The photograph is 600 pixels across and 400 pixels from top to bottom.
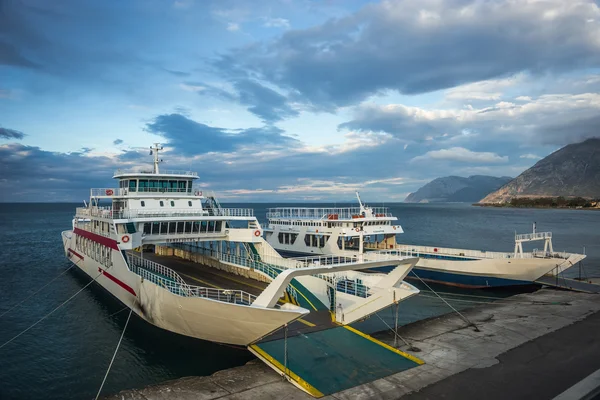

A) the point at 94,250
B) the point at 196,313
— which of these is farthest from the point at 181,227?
the point at 94,250

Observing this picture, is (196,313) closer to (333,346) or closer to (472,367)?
(333,346)

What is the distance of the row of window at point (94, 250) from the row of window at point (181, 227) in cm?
349

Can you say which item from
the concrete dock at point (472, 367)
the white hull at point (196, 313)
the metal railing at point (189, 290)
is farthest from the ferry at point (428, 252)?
the white hull at point (196, 313)

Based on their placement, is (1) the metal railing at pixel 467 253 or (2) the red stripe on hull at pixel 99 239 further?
(1) the metal railing at pixel 467 253

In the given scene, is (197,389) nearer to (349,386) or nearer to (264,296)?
(264,296)

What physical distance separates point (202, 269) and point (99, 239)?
7420 millimetres

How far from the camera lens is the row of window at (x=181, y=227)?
23.3 m

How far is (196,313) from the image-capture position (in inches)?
615

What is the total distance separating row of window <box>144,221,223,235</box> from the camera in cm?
2331

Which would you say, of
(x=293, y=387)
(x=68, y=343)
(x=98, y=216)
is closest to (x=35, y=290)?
(x=98, y=216)

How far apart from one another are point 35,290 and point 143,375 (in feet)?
68.3

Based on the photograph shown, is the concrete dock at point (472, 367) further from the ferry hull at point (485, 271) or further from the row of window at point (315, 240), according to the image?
the row of window at point (315, 240)

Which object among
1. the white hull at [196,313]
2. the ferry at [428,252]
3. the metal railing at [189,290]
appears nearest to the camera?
the white hull at [196,313]

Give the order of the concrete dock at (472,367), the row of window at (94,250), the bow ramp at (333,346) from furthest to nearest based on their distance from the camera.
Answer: the row of window at (94,250), the bow ramp at (333,346), the concrete dock at (472,367)
